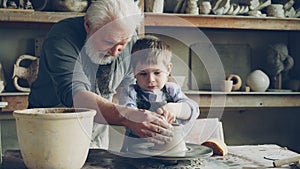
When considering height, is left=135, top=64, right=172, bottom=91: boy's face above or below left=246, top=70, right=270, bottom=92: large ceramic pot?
above

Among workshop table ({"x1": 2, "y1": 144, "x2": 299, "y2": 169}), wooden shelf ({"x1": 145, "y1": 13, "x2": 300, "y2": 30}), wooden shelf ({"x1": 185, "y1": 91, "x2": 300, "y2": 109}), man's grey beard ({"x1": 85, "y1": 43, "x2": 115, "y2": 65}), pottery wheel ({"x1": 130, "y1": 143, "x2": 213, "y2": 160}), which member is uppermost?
wooden shelf ({"x1": 145, "y1": 13, "x2": 300, "y2": 30})

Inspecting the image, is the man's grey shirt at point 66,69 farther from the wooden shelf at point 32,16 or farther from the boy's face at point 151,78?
the wooden shelf at point 32,16

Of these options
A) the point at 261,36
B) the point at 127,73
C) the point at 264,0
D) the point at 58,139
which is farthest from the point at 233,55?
the point at 58,139

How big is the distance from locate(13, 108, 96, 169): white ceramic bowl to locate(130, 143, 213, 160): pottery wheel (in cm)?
21

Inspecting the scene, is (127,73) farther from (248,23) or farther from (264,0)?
(264,0)

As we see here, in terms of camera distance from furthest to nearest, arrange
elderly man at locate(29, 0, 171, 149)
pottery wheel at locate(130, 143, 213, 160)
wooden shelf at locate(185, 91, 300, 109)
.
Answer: wooden shelf at locate(185, 91, 300, 109) → elderly man at locate(29, 0, 171, 149) → pottery wheel at locate(130, 143, 213, 160)

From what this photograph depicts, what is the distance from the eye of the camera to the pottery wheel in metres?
1.18

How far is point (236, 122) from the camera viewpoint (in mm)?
3234

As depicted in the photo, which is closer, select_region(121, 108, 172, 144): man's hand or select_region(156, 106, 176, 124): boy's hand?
select_region(121, 108, 172, 144): man's hand

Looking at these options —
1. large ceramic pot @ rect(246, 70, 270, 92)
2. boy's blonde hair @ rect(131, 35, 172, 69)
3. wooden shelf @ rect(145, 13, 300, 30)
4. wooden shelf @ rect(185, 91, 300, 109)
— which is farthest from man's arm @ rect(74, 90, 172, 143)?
large ceramic pot @ rect(246, 70, 270, 92)

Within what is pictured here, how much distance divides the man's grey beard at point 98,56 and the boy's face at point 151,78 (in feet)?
0.50

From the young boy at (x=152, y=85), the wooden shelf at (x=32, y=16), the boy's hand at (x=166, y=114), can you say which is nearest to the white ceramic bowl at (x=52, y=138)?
the boy's hand at (x=166, y=114)

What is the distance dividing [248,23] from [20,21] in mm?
1415

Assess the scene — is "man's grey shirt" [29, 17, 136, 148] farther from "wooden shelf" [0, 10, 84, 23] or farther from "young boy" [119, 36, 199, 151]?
"wooden shelf" [0, 10, 84, 23]
